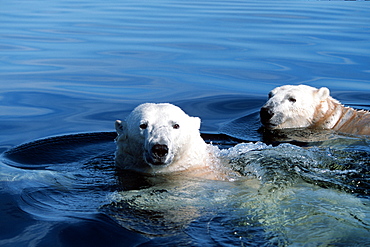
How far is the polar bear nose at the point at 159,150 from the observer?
4.98 meters

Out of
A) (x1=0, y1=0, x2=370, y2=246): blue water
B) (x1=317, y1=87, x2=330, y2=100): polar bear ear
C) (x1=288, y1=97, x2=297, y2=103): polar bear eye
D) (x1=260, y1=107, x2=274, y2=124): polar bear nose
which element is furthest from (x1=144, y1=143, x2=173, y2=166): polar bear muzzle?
(x1=317, y1=87, x2=330, y2=100): polar bear ear

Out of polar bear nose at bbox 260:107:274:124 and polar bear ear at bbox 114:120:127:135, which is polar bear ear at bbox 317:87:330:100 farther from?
polar bear ear at bbox 114:120:127:135

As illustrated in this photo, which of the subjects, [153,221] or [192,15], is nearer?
[153,221]

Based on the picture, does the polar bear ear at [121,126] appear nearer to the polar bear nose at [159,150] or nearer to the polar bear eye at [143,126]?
the polar bear eye at [143,126]

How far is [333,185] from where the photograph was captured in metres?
5.05

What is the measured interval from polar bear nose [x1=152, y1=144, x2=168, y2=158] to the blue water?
1.10 ft

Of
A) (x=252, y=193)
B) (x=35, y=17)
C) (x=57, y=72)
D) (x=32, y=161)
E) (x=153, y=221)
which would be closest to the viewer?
(x=153, y=221)

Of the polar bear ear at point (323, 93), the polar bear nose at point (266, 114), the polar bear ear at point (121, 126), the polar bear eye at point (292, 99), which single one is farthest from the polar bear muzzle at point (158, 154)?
the polar bear ear at point (323, 93)

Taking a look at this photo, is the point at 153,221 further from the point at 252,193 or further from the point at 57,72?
the point at 57,72

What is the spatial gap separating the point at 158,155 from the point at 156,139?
15cm

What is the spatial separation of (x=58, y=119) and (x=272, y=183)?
15.4 ft

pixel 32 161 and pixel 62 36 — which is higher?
pixel 62 36

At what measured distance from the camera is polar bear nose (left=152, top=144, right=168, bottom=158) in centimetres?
498

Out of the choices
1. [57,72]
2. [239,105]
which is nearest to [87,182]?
[239,105]
